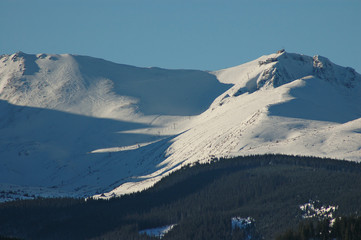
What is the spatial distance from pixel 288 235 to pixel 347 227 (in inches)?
514

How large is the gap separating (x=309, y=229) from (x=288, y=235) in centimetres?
529

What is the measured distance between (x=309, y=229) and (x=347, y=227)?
29.2 ft

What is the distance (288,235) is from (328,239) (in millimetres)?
8802

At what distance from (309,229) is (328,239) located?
510 cm

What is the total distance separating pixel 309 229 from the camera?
652 feet

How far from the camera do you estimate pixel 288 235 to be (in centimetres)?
19700

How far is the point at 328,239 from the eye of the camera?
19575cm

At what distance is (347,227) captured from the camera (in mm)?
194250
